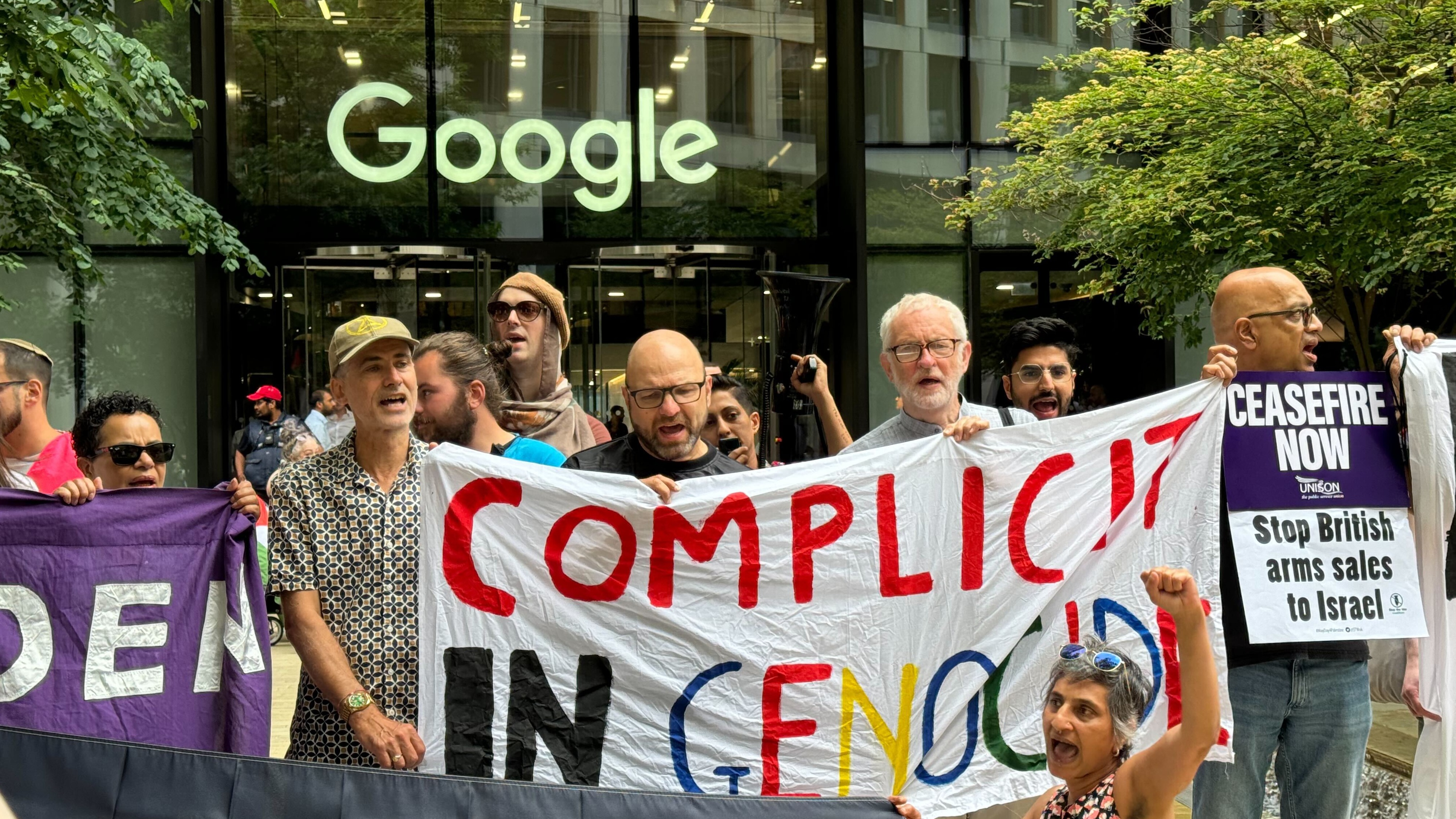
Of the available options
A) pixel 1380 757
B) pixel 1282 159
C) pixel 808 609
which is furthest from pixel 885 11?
pixel 808 609

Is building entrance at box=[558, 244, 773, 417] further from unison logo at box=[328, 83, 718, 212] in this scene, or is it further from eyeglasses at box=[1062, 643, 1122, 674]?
eyeglasses at box=[1062, 643, 1122, 674]

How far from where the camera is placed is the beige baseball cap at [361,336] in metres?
3.89

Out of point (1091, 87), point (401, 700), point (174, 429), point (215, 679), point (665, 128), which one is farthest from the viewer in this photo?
point (665, 128)

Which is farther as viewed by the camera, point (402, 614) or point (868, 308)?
point (868, 308)

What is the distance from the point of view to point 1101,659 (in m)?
3.24

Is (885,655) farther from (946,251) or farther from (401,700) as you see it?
(946,251)

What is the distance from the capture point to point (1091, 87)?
1337 centimetres

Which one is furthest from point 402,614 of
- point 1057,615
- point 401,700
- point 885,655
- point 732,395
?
point 732,395

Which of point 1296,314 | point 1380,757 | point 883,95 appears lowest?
point 1380,757

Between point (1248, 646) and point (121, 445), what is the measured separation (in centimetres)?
338

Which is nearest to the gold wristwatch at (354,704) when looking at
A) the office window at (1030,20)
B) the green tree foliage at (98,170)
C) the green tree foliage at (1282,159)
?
the green tree foliage at (98,170)

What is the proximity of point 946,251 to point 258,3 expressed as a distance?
8252 millimetres

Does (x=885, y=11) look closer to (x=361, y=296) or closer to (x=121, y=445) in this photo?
(x=361, y=296)

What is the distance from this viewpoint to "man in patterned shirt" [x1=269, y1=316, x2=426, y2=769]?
12.1 ft
